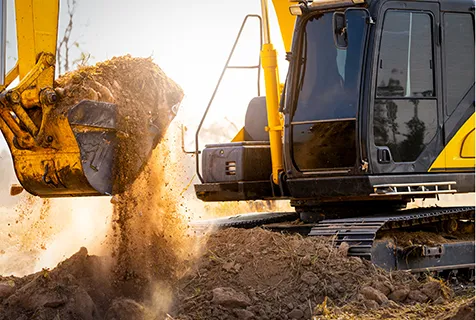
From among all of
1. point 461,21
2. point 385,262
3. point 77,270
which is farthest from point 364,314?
point 461,21

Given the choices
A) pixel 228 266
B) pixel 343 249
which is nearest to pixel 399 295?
pixel 343 249

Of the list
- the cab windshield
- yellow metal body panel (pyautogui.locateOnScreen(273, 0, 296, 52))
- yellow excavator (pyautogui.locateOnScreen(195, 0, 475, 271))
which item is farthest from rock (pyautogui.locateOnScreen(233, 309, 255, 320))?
yellow metal body panel (pyautogui.locateOnScreen(273, 0, 296, 52))

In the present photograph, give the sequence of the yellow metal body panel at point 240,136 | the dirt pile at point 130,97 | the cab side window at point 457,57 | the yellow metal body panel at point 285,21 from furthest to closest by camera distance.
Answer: the yellow metal body panel at point 240,136 → the yellow metal body panel at point 285,21 → the cab side window at point 457,57 → the dirt pile at point 130,97

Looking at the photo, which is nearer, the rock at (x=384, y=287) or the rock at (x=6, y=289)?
the rock at (x=384, y=287)

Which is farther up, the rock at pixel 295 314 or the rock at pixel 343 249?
the rock at pixel 343 249

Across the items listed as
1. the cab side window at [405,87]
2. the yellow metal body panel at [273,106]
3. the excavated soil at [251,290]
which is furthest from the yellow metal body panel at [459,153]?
the yellow metal body panel at [273,106]

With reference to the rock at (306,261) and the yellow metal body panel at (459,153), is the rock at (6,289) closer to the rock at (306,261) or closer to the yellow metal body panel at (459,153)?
the rock at (306,261)

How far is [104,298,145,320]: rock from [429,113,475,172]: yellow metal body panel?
298 cm

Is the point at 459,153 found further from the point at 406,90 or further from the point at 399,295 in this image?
the point at 399,295

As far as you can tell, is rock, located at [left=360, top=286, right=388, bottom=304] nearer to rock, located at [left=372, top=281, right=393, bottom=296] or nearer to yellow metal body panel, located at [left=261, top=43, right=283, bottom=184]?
rock, located at [left=372, top=281, right=393, bottom=296]

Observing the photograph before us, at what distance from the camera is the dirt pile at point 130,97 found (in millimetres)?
6852

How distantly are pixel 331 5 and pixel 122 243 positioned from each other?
112 inches

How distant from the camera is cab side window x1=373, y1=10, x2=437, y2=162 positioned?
7.49 meters

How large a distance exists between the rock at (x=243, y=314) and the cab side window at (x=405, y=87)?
2.04m
